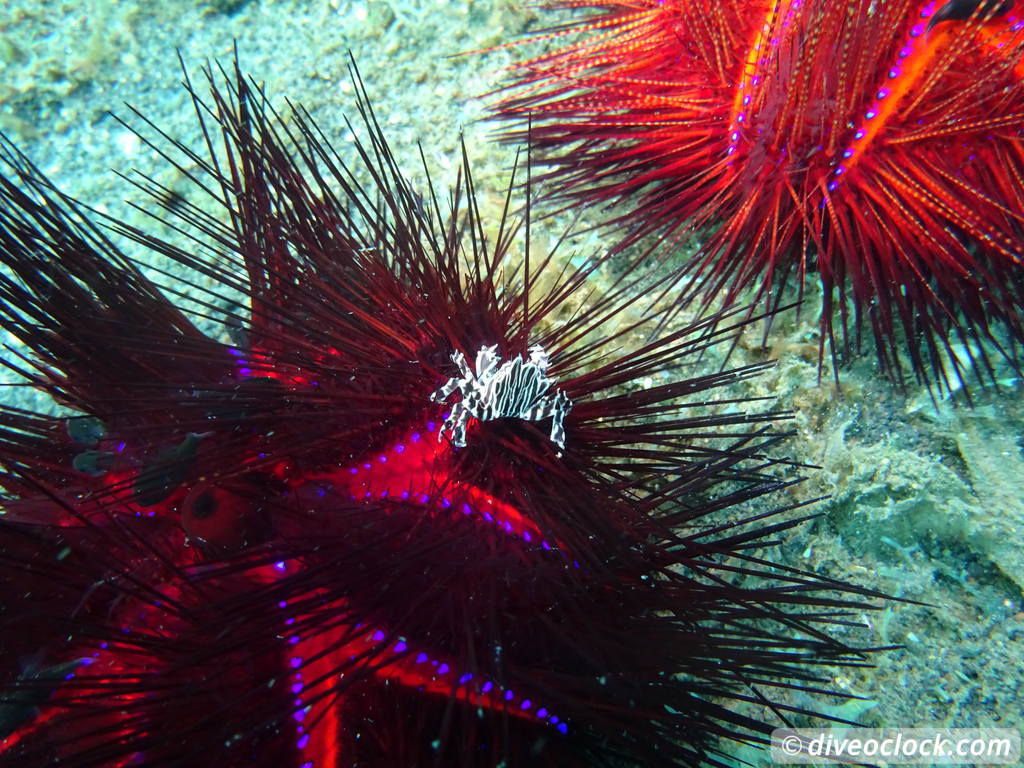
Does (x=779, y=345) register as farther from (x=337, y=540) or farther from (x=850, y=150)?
(x=337, y=540)

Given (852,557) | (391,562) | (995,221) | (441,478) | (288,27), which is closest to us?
(391,562)

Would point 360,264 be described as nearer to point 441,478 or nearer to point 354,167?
point 441,478

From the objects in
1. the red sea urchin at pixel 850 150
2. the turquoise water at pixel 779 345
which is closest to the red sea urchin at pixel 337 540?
the turquoise water at pixel 779 345

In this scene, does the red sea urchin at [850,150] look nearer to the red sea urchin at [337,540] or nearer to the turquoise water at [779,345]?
the turquoise water at [779,345]

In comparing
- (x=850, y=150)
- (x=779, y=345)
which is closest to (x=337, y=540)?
(x=779, y=345)

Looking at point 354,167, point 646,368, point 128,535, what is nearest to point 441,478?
point 646,368

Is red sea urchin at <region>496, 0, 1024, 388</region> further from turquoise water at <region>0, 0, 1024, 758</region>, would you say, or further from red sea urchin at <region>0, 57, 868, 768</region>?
red sea urchin at <region>0, 57, 868, 768</region>

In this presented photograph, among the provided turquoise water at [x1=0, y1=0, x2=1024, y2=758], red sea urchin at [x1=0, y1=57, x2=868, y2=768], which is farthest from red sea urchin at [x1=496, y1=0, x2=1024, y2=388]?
red sea urchin at [x1=0, y1=57, x2=868, y2=768]
